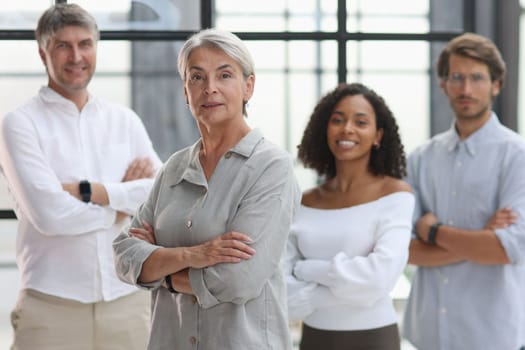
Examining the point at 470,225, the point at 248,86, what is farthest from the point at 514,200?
the point at 248,86

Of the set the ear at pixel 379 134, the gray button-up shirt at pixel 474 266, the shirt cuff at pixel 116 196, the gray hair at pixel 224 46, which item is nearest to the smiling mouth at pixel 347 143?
the ear at pixel 379 134

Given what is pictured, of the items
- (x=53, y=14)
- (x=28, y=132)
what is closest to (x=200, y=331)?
(x=28, y=132)

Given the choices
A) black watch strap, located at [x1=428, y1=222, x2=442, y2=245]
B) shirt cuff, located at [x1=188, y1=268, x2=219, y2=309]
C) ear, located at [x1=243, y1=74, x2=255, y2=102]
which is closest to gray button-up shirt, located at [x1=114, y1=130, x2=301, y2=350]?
shirt cuff, located at [x1=188, y1=268, x2=219, y2=309]

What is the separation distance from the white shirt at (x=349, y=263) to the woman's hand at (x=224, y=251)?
1.98 ft

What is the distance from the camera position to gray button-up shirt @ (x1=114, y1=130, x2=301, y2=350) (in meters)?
2.05

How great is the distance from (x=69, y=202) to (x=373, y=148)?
107 centimetres

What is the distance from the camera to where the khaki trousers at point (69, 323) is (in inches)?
114

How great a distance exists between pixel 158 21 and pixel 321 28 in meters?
0.71

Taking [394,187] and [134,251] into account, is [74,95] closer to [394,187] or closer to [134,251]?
[134,251]

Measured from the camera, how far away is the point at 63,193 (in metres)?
2.81

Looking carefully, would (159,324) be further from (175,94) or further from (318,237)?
(175,94)

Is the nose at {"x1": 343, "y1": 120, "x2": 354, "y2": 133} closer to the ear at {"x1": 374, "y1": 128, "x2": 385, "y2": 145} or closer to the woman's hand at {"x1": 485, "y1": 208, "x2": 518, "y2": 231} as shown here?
the ear at {"x1": 374, "y1": 128, "x2": 385, "y2": 145}

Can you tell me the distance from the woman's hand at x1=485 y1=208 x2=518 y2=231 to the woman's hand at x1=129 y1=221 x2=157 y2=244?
123cm

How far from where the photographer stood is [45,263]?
2908 millimetres
